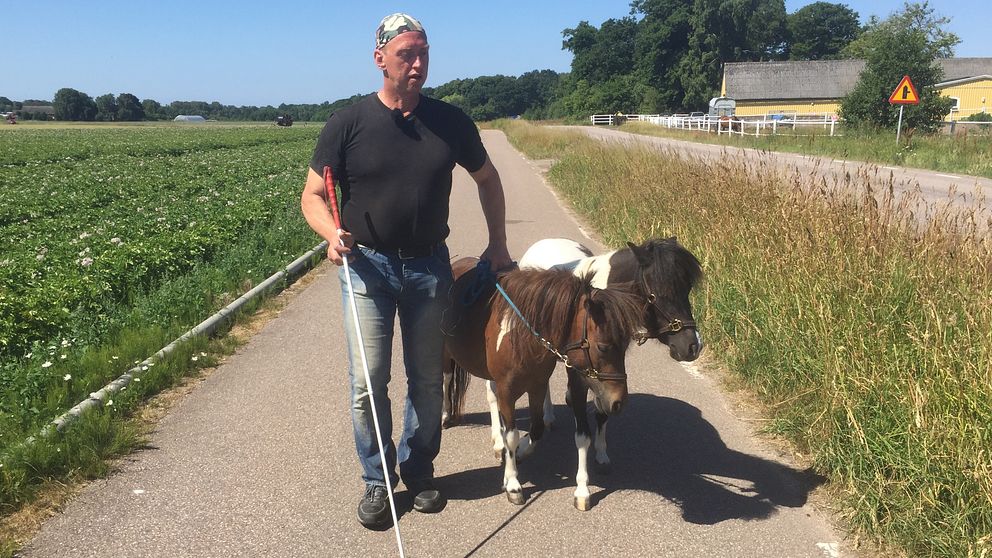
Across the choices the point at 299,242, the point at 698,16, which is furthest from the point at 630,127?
the point at 299,242

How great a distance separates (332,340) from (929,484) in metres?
5.36

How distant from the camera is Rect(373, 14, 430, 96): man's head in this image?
11.0ft

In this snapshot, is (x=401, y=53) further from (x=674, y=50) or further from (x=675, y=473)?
(x=674, y=50)

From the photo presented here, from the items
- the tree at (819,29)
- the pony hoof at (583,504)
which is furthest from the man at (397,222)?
the tree at (819,29)

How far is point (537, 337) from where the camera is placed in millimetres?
3744

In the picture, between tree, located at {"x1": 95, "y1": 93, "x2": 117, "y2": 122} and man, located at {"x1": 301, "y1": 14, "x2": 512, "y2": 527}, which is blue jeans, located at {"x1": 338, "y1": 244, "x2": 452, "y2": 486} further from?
tree, located at {"x1": 95, "y1": 93, "x2": 117, "y2": 122}

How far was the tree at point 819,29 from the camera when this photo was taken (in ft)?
381

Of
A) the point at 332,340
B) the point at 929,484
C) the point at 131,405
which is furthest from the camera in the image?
the point at 332,340

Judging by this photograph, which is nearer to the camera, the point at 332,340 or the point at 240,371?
the point at 240,371

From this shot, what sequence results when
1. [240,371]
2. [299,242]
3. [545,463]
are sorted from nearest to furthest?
1. [545,463]
2. [240,371]
3. [299,242]

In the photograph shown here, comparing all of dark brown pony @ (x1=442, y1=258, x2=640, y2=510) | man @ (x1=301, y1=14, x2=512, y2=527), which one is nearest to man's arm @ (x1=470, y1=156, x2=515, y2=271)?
man @ (x1=301, y1=14, x2=512, y2=527)

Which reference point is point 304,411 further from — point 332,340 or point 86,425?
point 332,340

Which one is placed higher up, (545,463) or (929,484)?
(929,484)

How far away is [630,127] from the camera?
58.1m
